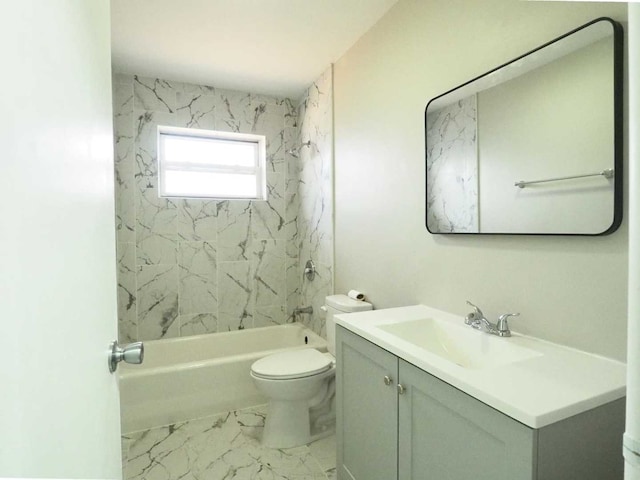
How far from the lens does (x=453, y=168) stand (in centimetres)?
148

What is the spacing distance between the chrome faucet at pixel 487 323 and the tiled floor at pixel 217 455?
1.16 metres

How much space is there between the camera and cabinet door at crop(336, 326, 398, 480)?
1179 mm

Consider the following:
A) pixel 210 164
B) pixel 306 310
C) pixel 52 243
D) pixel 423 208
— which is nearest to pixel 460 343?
pixel 423 208

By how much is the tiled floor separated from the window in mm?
1874

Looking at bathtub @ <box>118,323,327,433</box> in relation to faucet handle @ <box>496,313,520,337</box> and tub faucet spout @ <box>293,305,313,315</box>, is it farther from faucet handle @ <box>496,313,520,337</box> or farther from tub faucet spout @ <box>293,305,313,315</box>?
faucet handle @ <box>496,313,520,337</box>

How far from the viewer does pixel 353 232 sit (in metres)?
2.30

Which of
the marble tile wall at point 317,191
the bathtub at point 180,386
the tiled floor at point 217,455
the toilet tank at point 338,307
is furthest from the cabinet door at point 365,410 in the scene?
the marble tile wall at point 317,191

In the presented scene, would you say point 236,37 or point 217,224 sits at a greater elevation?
point 236,37

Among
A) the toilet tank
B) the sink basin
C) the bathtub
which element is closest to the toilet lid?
the toilet tank

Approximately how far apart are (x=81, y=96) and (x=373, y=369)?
1230mm

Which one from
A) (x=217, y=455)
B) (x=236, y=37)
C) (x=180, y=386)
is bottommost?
(x=217, y=455)

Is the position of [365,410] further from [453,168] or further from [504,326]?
[453,168]

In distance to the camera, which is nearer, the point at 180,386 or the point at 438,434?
the point at 438,434

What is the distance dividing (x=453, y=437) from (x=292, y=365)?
1.26 m
